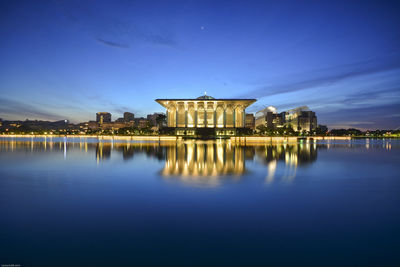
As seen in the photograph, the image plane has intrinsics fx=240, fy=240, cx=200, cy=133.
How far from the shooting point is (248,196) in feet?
26.2

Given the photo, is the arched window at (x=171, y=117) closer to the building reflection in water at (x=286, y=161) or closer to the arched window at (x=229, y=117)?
the arched window at (x=229, y=117)

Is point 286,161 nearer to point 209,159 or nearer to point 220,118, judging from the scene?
point 209,159

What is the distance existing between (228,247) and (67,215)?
4.21 meters

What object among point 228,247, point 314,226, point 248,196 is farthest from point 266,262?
point 248,196

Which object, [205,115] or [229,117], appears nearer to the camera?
[205,115]

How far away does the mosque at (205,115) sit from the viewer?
9594cm

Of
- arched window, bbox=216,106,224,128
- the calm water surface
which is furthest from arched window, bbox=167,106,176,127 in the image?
the calm water surface

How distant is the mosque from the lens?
315 feet

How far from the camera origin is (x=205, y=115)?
332ft

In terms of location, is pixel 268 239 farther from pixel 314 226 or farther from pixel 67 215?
pixel 67 215

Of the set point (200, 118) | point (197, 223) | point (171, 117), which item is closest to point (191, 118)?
point (200, 118)

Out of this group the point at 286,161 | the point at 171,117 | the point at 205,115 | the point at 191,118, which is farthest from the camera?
the point at 171,117

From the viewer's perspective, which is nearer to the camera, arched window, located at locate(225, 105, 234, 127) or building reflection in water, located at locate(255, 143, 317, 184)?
building reflection in water, located at locate(255, 143, 317, 184)

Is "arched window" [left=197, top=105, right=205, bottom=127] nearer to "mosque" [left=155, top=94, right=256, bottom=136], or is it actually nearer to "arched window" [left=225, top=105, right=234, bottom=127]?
"mosque" [left=155, top=94, right=256, bottom=136]
